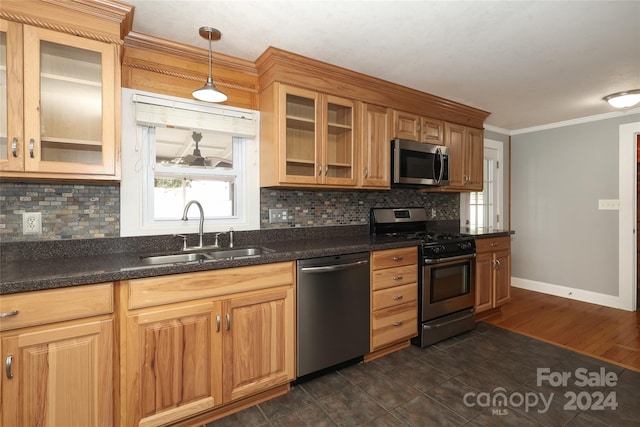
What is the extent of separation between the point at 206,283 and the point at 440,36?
2143 mm

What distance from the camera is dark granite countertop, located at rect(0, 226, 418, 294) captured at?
4.31 feet

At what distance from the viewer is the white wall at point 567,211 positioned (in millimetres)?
3650

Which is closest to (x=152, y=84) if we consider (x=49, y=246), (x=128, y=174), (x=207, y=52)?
(x=207, y=52)

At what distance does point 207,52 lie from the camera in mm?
2195

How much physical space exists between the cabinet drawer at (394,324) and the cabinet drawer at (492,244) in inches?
40.6

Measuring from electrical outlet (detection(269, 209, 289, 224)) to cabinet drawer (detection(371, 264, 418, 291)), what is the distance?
884mm

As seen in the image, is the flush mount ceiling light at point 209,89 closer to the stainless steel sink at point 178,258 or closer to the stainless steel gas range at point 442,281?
the stainless steel sink at point 178,258

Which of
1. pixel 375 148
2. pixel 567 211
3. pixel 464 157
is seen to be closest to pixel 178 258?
pixel 375 148

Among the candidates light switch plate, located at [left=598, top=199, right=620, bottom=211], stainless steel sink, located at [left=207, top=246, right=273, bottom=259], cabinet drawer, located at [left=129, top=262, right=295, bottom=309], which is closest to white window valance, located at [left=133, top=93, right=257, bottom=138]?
stainless steel sink, located at [left=207, top=246, right=273, bottom=259]

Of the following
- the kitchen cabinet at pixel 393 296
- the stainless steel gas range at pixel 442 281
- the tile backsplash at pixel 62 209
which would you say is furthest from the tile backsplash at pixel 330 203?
the tile backsplash at pixel 62 209

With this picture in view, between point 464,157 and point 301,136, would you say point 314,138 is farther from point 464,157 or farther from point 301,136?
point 464,157

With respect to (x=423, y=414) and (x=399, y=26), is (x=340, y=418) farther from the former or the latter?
(x=399, y=26)

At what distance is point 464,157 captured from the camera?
3.46 metres

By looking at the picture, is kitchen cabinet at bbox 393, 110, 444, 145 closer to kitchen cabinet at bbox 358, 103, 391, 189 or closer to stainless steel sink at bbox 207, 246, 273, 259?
kitchen cabinet at bbox 358, 103, 391, 189
